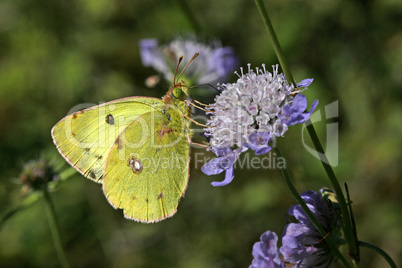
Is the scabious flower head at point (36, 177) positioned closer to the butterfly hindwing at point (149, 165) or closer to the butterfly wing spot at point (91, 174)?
the butterfly wing spot at point (91, 174)

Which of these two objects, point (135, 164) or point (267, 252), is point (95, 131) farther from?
point (267, 252)

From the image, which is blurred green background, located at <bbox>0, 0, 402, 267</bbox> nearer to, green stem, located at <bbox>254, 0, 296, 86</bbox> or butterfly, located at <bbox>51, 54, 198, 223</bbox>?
butterfly, located at <bbox>51, 54, 198, 223</bbox>

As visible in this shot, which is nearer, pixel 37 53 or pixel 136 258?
pixel 136 258

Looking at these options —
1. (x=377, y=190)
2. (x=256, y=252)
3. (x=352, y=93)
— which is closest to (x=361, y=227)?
(x=377, y=190)

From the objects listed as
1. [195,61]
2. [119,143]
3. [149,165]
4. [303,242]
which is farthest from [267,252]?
[195,61]

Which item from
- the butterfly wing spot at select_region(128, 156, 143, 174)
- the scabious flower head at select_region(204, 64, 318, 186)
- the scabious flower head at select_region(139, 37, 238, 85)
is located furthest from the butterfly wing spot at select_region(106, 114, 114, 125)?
the scabious flower head at select_region(204, 64, 318, 186)

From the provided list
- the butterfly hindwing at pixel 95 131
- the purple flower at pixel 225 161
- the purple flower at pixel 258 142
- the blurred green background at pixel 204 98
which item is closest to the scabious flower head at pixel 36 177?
the blurred green background at pixel 204 98

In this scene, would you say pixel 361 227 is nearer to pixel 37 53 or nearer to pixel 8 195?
pixel 8 195
